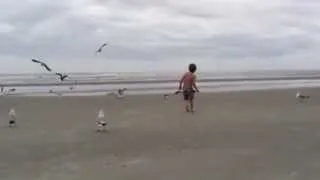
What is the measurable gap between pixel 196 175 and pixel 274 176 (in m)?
1.17

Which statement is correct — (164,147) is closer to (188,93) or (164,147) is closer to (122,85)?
(188,93)

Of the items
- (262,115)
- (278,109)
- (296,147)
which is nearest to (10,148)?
(296,147)

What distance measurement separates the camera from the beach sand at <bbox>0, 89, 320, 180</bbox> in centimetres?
862

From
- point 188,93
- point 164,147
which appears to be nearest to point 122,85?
point 188,93

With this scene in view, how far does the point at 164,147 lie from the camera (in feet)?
35.6

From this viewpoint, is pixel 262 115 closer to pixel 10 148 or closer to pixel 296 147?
pixel 296 147

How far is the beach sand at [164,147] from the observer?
28.3ft

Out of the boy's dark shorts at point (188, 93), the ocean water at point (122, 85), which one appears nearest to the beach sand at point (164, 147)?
the boy's dark shorts at point (188, 93)

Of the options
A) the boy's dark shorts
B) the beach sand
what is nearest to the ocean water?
the boy's dark shorts

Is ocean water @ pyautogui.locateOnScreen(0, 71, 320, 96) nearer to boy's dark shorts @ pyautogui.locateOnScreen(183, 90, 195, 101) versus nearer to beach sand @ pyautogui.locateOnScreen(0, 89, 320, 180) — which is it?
boy's dark shorts @ pyautogui.locateOnScreen(183, 90, 195, 101)

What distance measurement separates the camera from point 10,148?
11.0 meters

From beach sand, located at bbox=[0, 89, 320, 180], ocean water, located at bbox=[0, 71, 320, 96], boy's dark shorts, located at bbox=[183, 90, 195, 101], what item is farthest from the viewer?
ocean water, located at bbox=[0, 71, 320, 96]

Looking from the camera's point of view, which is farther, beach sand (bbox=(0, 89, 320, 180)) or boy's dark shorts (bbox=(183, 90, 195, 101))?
boy's dark shorts (bbox=(183, 90, 195, 101))

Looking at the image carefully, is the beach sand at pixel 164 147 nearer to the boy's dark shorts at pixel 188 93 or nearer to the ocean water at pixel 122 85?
the boy's dark shorts at pixel 188 93
